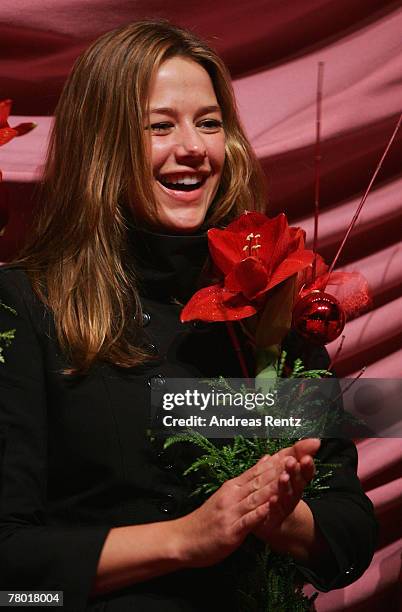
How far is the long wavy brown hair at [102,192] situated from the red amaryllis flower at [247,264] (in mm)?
109

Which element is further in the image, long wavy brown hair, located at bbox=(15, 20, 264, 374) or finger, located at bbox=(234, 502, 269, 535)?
long wavy brown hair, located at bbox=(15, 20, 264, 374)

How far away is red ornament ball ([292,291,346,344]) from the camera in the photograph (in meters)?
1.07

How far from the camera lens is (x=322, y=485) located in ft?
3.59

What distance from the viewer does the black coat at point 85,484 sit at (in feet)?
3.22

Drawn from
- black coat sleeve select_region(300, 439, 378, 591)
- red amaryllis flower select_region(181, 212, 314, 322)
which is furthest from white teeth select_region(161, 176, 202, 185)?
black coat sleeve select_region(300, 439, 378, 591)

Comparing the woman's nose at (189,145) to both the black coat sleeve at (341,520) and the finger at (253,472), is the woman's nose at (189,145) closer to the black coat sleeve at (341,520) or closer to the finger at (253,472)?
the black coat sleeve at (341,520)

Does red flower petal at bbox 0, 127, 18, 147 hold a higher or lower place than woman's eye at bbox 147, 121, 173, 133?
lower

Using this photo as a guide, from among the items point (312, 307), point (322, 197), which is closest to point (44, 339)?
point (312, 307)

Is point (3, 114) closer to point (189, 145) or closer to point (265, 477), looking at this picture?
point (189, 145)

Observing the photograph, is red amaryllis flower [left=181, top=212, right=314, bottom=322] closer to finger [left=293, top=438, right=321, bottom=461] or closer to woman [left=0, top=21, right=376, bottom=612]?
woman [left=0, top=21, right=376, bottom=612]

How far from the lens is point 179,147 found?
46.2 inches

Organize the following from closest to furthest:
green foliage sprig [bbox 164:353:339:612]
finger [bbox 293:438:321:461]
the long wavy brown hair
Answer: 1. finger [bbox 293:438:321:461]
2. green foliage sprig [bbox 164:353:339:612]
3. the long wavy brown hair

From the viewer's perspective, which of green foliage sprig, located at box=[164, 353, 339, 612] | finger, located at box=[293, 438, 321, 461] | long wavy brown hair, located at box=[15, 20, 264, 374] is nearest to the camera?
finger, located at box=[293, 438, 321, 461]

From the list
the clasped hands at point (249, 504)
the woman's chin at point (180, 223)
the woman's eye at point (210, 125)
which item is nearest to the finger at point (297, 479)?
the clasped hands at point (249, 504)
